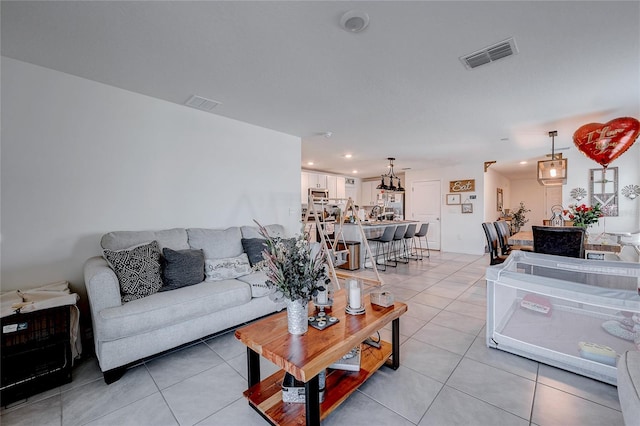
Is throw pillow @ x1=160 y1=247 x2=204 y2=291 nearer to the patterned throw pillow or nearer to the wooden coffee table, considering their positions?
the patterned throw pillow

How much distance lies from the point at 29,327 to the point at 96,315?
15.6 inches

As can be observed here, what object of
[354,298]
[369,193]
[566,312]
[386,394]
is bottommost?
[386,394]

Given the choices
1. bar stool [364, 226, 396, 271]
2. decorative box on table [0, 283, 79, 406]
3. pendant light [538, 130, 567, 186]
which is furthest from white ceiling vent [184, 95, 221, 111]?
pendant light [538, 130, 567, 186]

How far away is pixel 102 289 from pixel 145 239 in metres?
0.77

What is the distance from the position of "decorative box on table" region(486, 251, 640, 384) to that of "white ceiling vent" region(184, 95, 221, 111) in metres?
3.34

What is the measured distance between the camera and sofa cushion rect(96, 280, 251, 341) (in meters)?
Result: 1.79

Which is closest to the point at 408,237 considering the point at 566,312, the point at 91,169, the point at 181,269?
the point at 566,312

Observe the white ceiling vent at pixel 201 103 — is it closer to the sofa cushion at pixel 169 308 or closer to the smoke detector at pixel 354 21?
the smoke detector at pixel 354 21

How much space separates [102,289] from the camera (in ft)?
6.10

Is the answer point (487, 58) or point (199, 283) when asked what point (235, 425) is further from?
point (487, 58)

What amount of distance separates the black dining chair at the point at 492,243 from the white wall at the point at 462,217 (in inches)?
121

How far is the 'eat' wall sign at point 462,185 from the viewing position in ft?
22.5

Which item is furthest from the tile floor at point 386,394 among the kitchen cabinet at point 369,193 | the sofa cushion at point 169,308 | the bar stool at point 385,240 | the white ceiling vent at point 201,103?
the kitchen cabinet at point 369,193

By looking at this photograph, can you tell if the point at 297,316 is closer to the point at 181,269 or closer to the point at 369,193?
the point at 181,269
